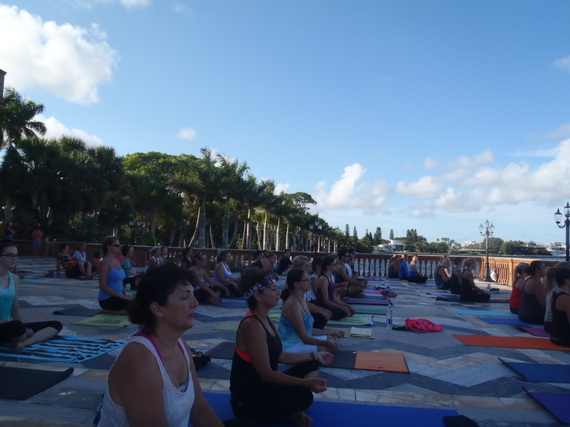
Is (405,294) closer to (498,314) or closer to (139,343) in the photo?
(498,314)

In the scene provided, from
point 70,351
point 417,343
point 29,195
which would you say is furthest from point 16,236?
point 417,343

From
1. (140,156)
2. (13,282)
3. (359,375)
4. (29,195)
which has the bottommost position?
(359,375)

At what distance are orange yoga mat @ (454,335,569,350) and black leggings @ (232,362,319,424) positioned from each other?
3767 mm

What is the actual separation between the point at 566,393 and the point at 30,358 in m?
5.07

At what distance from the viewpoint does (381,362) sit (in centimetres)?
492

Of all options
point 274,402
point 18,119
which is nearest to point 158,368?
point 274,402

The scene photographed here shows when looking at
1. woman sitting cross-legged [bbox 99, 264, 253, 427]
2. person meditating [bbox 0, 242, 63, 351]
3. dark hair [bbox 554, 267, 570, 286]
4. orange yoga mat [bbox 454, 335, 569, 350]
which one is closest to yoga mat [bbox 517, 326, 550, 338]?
orange yoga mat [bbox 454, 335, 569, 350]

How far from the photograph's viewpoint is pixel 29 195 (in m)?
27.6

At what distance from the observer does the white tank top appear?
5.99ft

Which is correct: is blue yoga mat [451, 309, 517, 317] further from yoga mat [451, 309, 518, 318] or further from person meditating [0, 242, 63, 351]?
person meditating [0, 242, 63, 351]

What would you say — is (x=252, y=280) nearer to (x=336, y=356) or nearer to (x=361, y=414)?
(x=361, y=414)

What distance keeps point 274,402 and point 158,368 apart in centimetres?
145

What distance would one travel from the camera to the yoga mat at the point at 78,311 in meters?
7.20

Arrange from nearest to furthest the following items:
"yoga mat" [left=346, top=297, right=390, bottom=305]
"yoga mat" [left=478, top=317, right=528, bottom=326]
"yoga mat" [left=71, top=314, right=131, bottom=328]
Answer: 1. "yoga mat" [left=71, top=314, right=131, bottom=328]
2. "yoga mat" [left=478, top=317, right=528, bottom=326]
3. "yoga mat" [left=346, top=297, right=390, bottom=305]
